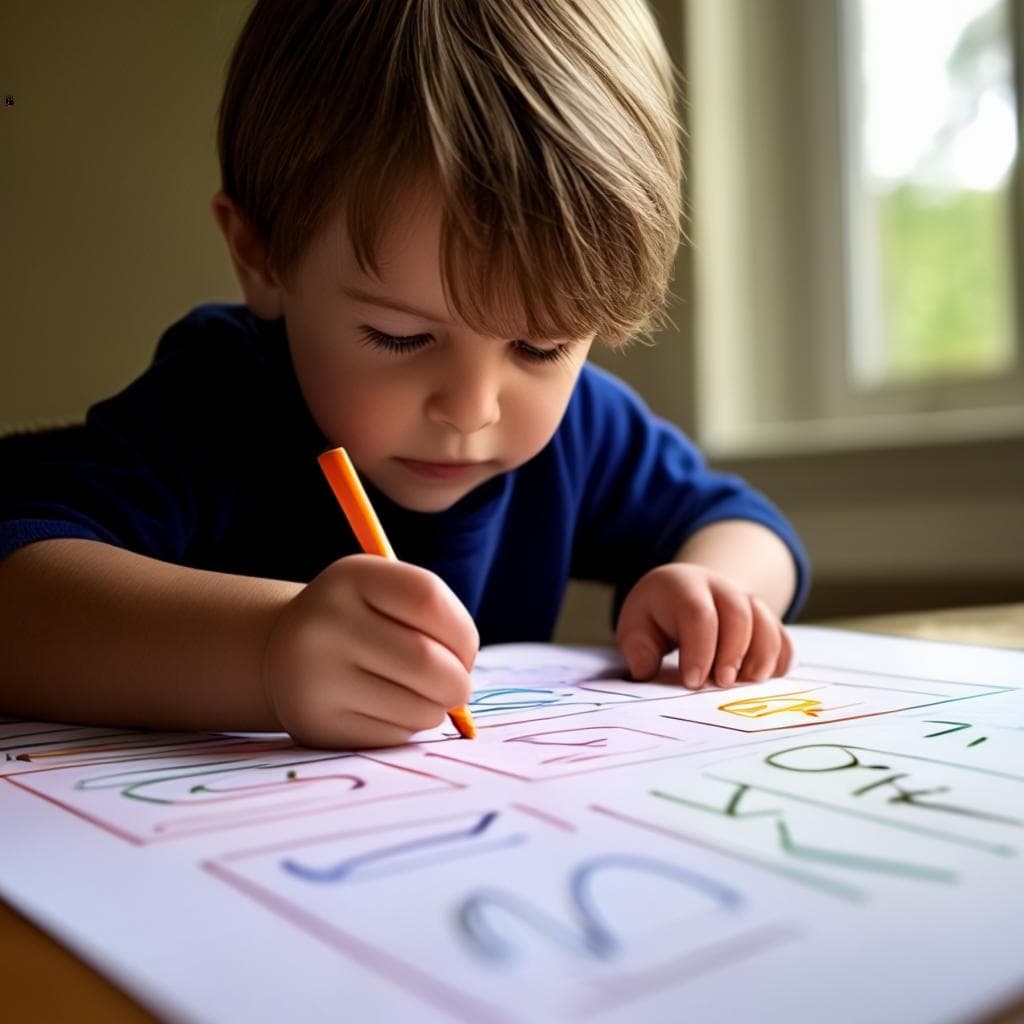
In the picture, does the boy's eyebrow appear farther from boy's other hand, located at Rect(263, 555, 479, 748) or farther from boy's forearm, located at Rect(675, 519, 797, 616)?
boy's forearm, located at Rect(675, 519, 797, 616)

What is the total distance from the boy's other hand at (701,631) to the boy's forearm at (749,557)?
0.13m

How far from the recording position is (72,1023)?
21 cm

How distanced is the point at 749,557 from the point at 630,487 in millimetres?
148

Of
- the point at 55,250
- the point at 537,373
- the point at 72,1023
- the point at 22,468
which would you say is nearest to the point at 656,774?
the point at 72,1023

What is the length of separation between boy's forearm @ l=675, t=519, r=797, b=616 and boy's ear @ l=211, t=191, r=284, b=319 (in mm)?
319

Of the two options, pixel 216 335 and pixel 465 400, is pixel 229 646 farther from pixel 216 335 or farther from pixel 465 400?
pixel 216 335

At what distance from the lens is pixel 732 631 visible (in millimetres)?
585

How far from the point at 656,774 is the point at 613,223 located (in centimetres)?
31

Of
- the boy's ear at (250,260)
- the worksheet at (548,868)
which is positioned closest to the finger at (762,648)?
the worksheet at (548,868)

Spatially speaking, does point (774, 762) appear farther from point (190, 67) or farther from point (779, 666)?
point (190, 67)

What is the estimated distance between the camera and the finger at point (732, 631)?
568 mm

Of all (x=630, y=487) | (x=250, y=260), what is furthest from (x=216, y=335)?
(x=630, y=487)

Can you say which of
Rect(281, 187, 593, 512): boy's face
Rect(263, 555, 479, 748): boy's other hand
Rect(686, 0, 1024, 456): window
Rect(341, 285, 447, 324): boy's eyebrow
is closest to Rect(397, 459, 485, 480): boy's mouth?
Rect(281, 187, 593, 512): boy's face

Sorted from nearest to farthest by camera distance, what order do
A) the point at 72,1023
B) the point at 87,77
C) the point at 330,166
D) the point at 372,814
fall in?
the point at 72,1023 < the point at 372,814 < the point at 330,166 < the point at 87,77
